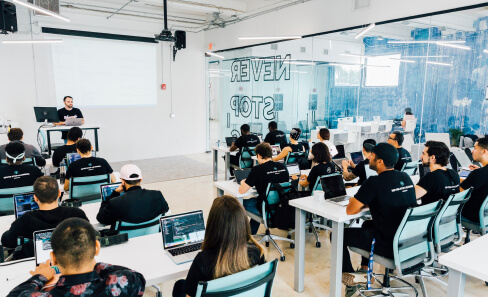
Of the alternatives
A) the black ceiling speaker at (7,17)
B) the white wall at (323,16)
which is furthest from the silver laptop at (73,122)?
the white wall at (323,16)

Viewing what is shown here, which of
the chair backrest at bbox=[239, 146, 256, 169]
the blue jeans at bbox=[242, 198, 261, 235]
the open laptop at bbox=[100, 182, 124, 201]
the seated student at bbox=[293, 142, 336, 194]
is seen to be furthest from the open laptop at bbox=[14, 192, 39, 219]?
the chair backrest at bbox=[239, 146, 256, 169]

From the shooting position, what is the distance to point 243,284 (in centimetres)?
166

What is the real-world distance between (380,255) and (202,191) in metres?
4.20

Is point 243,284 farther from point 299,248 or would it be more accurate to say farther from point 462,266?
point 299,248

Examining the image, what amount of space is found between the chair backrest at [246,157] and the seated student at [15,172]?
3381 millimetres

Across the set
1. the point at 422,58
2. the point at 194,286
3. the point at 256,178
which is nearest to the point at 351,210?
the point at 256,178

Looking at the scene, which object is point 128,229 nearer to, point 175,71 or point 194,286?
point 194,286

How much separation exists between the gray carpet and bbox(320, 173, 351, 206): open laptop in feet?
15.3

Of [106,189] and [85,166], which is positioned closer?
[106,189]

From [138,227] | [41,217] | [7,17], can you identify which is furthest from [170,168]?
[41,217]

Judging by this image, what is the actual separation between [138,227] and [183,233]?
1.85 ft

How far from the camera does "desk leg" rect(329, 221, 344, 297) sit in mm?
2859

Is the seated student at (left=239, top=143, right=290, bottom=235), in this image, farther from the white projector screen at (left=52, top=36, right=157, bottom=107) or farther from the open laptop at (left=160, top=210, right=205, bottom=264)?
the white projector screen at (left=52, top=36, right=157, bottom=107)

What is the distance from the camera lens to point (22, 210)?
2758 mm
